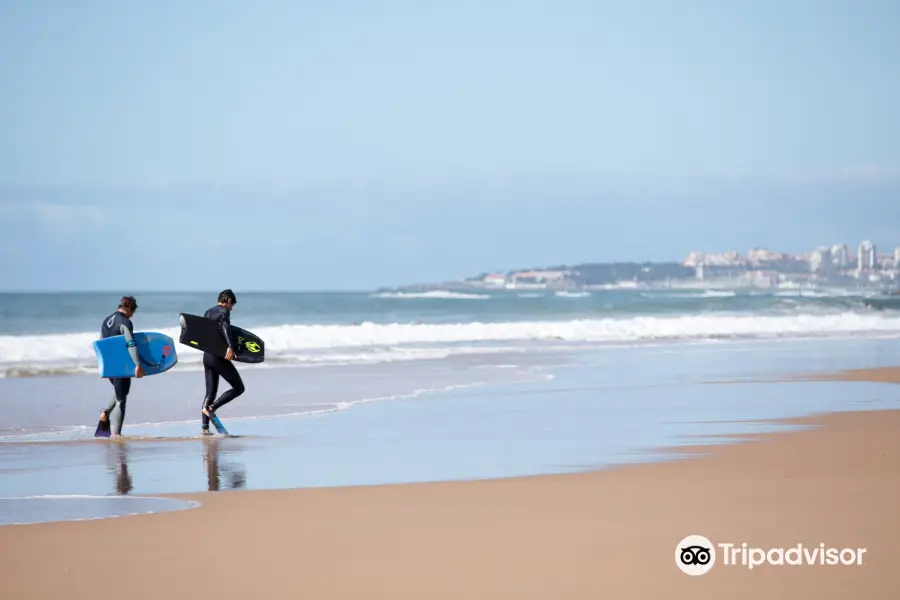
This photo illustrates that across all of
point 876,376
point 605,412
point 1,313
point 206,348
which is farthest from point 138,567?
point 1,313

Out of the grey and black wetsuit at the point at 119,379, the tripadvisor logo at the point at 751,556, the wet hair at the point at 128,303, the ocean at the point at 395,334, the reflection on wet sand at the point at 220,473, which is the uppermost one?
the wet hair at the point at 128,303

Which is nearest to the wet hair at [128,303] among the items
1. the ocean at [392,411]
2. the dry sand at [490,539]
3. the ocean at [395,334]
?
the ocean at [392,411]

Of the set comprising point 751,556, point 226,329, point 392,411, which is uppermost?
point 226,329

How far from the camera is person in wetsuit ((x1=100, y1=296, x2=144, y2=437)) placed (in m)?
11.5

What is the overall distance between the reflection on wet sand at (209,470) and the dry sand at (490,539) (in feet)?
1.56

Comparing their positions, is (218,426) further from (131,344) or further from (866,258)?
(866,258)

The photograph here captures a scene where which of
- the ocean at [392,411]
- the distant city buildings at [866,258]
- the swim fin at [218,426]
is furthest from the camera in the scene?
the distant city buildings at [866,258]

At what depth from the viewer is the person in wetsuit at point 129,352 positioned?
11469mm

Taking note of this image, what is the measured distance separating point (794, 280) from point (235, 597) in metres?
120

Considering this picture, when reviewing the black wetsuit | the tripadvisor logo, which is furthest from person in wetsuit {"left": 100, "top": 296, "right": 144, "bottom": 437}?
the tripadvisor logo

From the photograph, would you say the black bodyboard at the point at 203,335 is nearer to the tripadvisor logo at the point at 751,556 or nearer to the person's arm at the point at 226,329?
the person's arm at the point at 226,329

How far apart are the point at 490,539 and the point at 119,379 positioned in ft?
21.4

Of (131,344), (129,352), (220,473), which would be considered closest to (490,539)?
(220,473)

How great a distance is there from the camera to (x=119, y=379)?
11.8 meters
